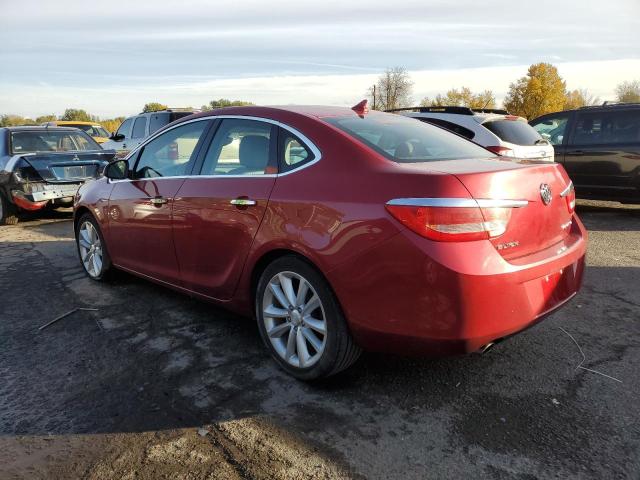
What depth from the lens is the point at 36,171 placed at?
823 centimetres

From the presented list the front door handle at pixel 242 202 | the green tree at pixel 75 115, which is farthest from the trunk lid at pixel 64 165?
the green tree at pixel 75 115

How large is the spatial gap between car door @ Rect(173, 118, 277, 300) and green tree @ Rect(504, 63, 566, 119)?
7870 cm

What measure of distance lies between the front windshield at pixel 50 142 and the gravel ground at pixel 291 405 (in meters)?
5.81

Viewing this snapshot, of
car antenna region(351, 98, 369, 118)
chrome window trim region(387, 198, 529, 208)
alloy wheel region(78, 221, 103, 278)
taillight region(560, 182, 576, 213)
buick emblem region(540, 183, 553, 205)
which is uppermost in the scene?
car antenna region(351, 98, 369, 118)

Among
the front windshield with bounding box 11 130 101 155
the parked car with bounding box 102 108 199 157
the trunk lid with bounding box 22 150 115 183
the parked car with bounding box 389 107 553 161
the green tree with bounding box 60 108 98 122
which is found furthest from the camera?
the green tree with bounding box 60 108 98 122

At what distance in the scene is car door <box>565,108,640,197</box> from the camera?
8.00 m

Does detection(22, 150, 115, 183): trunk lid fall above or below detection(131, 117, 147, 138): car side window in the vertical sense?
below

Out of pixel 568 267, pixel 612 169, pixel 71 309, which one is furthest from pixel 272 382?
pixel 612 169

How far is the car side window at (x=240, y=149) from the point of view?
10.8ft

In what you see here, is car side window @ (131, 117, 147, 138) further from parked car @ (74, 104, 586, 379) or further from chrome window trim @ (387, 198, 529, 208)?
chrome window trim @ (387, 198, 529, 208)

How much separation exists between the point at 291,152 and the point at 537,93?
267 feet

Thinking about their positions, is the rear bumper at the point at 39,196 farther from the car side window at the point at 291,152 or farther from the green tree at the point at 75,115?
the green tree at the point at 75,115

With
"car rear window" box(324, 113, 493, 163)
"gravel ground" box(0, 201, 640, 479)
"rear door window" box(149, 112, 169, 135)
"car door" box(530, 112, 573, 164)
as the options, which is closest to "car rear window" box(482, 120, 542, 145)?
"car door" box(530, 112, 573, 164)

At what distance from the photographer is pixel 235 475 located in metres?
2.24
